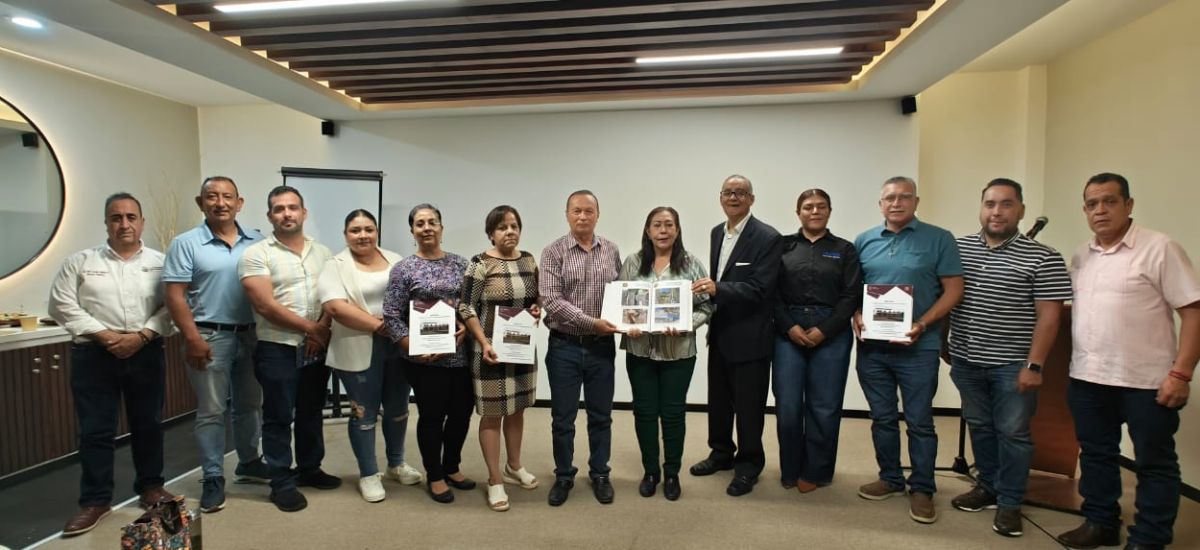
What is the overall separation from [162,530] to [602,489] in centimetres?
187

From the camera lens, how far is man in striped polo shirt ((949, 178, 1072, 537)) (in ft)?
8.05

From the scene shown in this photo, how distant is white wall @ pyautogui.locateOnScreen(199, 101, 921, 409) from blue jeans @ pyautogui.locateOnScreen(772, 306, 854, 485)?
169 cm

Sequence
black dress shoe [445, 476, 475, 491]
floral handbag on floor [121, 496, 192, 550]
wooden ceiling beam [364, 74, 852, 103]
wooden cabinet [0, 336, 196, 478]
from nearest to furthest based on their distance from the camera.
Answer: floral handbag on floor [121, 496, 192, 550] → black dress shoe [445, 476, 475, 491] → wooden cabinet [0, 336, 196, 478] → wooden ceiling beam [364, 74, 852, 103]

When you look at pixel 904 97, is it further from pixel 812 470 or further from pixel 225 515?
pixel 225 515

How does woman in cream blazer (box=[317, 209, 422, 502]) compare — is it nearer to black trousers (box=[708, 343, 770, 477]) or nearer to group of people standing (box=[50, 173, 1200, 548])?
group of people standing (box=[50, 173, 1200, 548])

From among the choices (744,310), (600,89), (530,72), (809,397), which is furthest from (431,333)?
(600,89)

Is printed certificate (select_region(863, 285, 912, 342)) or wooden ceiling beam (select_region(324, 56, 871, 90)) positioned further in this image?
wooden ceiling beam (select_region(324, 56, 871, 90))

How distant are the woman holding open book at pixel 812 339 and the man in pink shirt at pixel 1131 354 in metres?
0.92

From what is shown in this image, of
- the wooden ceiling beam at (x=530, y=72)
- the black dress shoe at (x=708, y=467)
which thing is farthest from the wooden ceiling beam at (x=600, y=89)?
the black dress shoe at (x=708, y=467)

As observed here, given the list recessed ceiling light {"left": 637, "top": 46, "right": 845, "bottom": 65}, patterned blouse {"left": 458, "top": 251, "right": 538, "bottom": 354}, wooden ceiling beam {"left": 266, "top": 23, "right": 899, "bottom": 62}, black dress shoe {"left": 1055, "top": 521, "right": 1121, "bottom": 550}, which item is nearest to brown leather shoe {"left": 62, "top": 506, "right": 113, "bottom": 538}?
patterned blouse {"left": 458, "top": 251, "right": 538, "bottom": 354}

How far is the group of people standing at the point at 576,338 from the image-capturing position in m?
2.58

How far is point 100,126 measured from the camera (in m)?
4.32

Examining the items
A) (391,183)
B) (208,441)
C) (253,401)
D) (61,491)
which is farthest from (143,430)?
(391,183)

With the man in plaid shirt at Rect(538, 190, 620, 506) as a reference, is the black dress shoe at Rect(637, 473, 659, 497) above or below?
below
